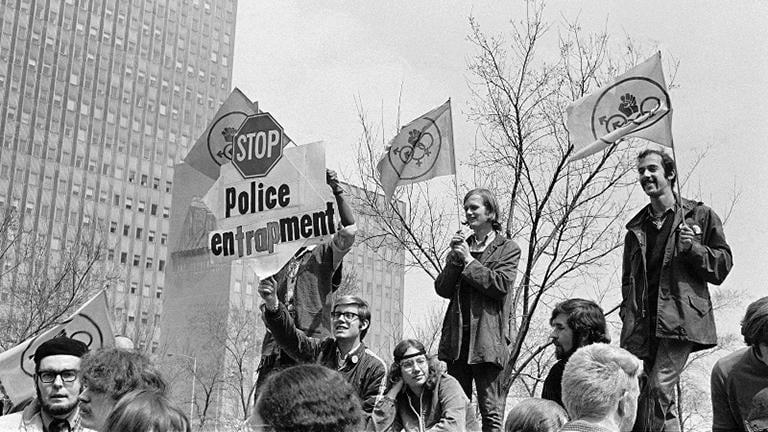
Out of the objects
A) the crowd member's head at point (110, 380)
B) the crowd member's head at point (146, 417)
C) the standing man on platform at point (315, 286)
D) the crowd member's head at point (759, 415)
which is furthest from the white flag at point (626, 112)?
the crowd member's head at point (146, 417)

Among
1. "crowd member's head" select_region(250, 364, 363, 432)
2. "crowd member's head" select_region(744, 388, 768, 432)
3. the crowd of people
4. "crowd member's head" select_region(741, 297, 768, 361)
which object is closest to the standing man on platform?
the crowd of people

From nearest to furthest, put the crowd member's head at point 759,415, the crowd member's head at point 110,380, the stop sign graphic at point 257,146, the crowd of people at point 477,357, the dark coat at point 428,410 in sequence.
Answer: the crowd of people at point 477,357 → the crowd member's head at point 759,415 → the crowd member's head at point 110,380 → the dark coat at point 428,410 → the stop sign graphic at point 257,146

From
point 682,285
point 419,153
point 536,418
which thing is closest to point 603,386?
point 536,418

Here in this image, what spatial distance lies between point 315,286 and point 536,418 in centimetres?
330

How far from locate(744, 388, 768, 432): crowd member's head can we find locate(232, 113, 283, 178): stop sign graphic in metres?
4.82

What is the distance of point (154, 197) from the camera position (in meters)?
100

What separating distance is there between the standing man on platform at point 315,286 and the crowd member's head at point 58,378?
2.17m

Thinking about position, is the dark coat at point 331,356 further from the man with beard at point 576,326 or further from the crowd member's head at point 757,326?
the crowd member's head at point 757,326

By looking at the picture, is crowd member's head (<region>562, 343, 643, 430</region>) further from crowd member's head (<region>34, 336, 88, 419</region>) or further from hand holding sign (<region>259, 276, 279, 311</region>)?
hand holding sign (<region>259, 276, 279, 311</region>)

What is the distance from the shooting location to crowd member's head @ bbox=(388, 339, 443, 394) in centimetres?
640

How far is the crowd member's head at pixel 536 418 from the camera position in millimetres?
4633

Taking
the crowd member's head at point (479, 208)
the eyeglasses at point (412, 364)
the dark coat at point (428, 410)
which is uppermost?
the crowd member's head at point (479, 208)

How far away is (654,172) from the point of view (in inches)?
243

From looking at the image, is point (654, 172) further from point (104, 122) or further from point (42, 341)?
point (104, 122)
